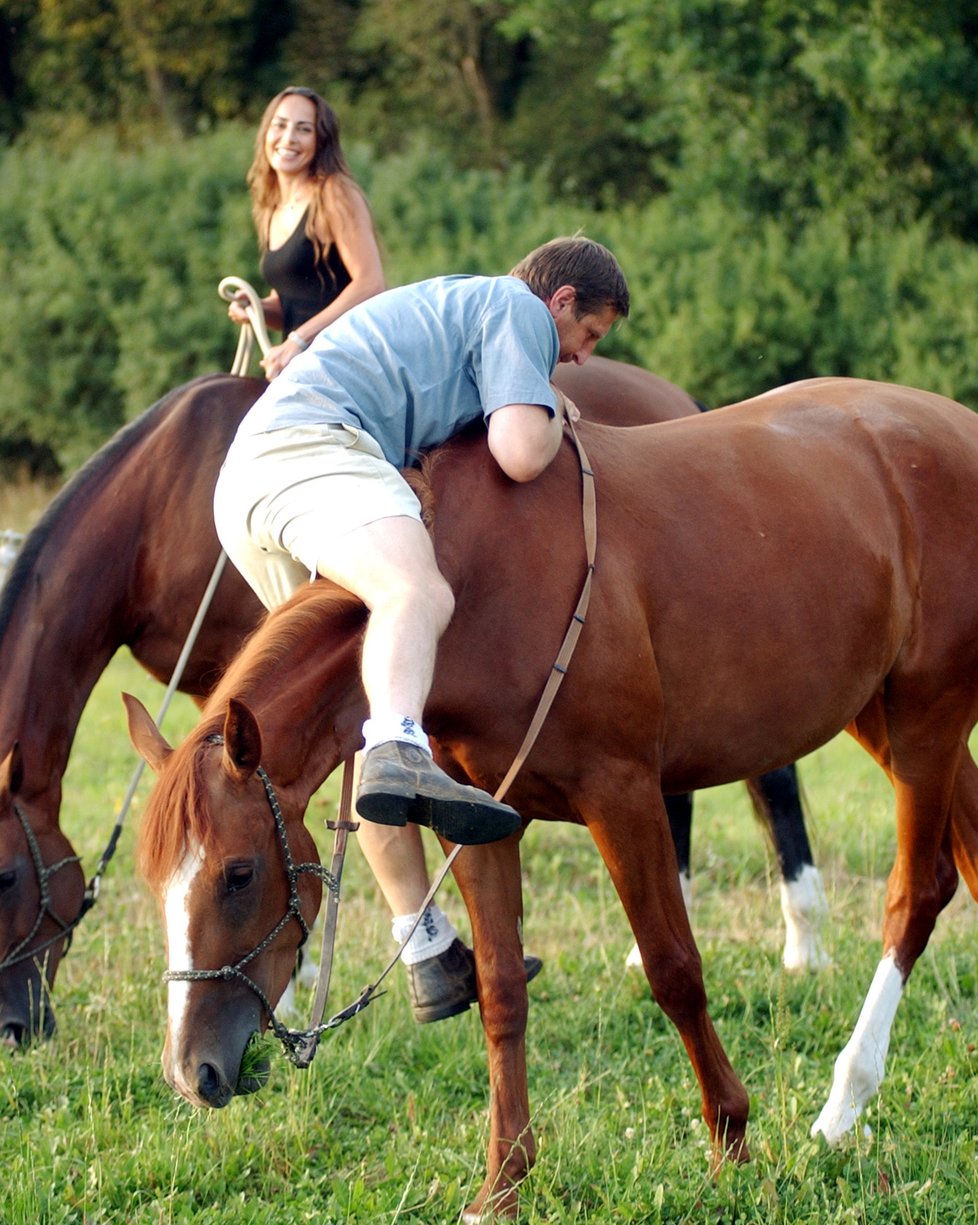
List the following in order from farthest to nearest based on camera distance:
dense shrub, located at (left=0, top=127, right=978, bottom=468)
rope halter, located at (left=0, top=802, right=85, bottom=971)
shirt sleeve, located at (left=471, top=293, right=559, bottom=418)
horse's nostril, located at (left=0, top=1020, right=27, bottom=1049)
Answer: dense shrub, located at (left=0, top=127, right=978, bottom=468) → rope halter, located at (left=0, top=802, right=85, bottom=971) → horse's nostril, located at (left=0, top=1020, right=27, bottom=1049) → shirt sleeve, located at (left=471, top=293, right=559, bottom=418)

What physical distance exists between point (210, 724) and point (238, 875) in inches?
11.7

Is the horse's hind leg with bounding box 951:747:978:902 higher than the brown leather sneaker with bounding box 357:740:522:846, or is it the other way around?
the brown leather sneaker with bounding box 357:740:522:846

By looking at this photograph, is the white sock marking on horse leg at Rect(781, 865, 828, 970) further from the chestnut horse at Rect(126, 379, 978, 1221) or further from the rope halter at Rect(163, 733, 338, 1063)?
the rope halter at Rect(163, 733, 338, 1063)

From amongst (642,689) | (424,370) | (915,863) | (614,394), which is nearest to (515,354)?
→ (424,370)

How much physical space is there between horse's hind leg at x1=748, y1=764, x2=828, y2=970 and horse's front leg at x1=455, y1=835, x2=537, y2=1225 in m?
1.73

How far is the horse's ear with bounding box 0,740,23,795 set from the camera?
14.3 feet

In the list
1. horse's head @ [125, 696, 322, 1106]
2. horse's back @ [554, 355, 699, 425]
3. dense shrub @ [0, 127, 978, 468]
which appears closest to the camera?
horse's head @ [125, 696, 322, 1106]

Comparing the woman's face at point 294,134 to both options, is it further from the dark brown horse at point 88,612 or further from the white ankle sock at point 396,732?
the white ankle sock at point 396,732

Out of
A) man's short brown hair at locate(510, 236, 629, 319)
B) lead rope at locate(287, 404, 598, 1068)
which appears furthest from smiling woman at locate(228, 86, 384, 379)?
lead rope at locate(287, 404, 598, 1068)

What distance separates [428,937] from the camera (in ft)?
12.9

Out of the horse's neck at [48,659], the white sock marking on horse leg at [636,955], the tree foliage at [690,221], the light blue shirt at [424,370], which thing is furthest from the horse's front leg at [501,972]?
the tree foliage at [690,221]

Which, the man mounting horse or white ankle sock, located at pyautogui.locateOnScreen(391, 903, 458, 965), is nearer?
the man mounting horse

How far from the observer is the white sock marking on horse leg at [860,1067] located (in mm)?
3665

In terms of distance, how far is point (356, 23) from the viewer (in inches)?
1031
